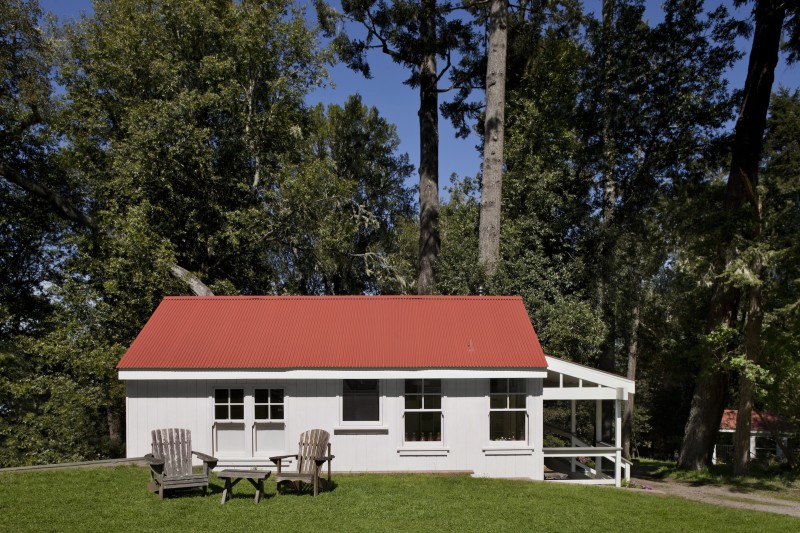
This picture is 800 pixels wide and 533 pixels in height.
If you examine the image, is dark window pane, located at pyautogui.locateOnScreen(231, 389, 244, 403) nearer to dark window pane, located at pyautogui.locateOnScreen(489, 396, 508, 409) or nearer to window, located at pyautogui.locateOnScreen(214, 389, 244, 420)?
window, located at pyautogui.locateOnScreen(214, 389, 244, 420)

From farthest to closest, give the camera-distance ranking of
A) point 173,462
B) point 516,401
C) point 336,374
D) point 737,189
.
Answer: point 737,189 → point 516,401 → point 336,374 → point 173,462

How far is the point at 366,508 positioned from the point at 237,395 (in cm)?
421

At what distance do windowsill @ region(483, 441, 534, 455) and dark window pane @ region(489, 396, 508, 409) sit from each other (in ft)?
2.49

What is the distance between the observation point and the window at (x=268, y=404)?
1204 centimetres

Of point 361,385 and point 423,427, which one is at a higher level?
point 361,385

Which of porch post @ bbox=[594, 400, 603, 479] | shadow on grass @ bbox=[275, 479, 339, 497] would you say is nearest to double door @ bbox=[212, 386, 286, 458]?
shadow on grass @ bbox=[275, 479, 339, 497]

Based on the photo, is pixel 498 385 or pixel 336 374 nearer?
pixel 336 374

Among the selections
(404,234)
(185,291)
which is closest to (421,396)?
(185,291)

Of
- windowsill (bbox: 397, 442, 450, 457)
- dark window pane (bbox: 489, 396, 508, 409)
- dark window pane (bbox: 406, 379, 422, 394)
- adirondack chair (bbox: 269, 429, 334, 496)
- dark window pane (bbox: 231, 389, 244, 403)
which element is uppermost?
dark window pane (bbox: 406, 379, 422, 394)

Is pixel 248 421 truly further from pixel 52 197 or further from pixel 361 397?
pixel 52 197

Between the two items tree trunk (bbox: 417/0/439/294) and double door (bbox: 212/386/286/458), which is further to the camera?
tree trunk (bbox: 417/0/439/294)

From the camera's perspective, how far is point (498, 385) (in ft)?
40.8

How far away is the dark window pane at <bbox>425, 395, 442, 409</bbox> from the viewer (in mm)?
12070

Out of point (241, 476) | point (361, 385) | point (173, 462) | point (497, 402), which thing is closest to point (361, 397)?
point (361, 385)
